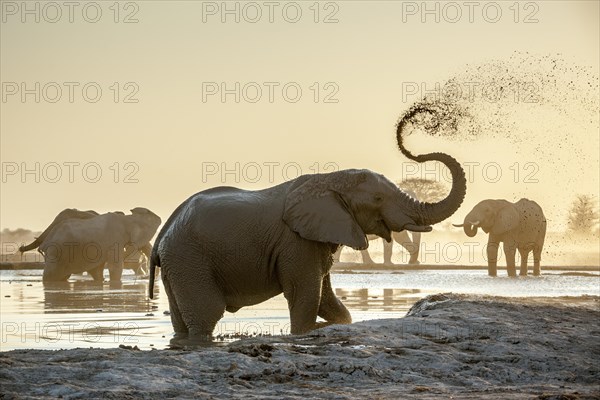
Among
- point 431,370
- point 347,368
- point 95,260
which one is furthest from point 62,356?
point 95,260

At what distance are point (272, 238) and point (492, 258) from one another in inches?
1017

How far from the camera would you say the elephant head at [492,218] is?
121 ft

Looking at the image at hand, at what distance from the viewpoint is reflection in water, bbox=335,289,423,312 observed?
17.2m

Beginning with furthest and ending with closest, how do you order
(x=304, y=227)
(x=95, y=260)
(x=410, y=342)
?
(x=95, y=260), (x=304, y=227), (x=410, y=342)

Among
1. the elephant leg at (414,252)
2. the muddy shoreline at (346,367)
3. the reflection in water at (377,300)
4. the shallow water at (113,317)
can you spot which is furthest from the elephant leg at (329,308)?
the elephant leg at (414,252)

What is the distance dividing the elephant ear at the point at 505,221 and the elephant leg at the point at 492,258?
0.58 meters

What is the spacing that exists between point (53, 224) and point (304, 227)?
74.6 ft

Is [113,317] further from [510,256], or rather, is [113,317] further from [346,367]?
[510,256]

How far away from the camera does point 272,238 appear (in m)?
12.1

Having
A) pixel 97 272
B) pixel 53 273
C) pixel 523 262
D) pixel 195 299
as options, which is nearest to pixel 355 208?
pixel 195 299

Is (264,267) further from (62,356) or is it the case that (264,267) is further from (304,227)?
(62,356)

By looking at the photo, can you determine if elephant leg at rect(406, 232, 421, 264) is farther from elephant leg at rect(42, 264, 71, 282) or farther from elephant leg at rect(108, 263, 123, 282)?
elephant leg at rect(42, 264, 71, 282)

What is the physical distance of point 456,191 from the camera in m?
12.7

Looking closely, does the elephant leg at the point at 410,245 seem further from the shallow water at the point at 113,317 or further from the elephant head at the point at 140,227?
the shallow water at the point at 113,317
